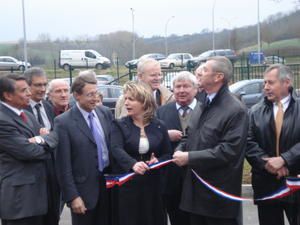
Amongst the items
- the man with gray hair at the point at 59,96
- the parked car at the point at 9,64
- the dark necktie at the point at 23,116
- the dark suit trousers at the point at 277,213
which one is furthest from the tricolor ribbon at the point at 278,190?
the parked car at the point at 9,64

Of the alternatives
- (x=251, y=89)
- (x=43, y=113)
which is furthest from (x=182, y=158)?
(x=251, y=89)

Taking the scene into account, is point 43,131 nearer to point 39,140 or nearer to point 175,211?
point 39,140

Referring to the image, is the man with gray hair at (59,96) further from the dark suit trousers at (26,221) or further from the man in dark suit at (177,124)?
the dark suit trousers at (26,221)

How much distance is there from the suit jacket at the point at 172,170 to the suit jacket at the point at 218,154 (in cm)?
68

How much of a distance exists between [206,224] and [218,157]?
0.67 m

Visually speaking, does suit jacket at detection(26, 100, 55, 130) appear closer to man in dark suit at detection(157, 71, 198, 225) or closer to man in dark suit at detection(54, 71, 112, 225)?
man in dark suit at detection(54, 71, 112, 225)

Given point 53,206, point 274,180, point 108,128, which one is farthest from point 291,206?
point 53,206

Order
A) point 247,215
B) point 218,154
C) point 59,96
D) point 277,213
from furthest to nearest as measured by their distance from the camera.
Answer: point 247,215, point 59,96, point 277,213, point 218,154

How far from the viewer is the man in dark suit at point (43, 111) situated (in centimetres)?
460

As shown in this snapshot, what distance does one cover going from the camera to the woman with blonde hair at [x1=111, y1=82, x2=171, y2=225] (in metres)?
4.34

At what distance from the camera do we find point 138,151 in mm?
4355

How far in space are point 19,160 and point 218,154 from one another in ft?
5.41

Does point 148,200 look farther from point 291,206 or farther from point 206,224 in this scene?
point 291,206

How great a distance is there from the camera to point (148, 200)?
14.5 ft
